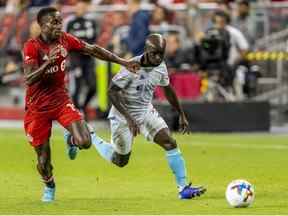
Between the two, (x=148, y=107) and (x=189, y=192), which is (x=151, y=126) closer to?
(x=148, y=107)

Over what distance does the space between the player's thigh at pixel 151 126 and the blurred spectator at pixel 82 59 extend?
1106 centimetres

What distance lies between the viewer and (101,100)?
85.4ft

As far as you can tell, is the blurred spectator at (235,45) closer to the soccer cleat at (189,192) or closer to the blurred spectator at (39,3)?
the blurred spectator at (39,3)

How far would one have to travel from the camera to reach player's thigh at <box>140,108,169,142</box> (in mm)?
14117

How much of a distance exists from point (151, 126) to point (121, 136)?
900mm


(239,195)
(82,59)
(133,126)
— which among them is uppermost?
(133,126)

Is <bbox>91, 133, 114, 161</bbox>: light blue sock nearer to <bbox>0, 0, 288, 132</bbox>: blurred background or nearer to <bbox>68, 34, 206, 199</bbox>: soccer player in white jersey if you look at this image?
<bbox>68, 34, 206, 199</bbox>: soccer player in white jersey

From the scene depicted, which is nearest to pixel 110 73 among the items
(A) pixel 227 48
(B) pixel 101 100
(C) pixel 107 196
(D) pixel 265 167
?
(B) pixel 101 100

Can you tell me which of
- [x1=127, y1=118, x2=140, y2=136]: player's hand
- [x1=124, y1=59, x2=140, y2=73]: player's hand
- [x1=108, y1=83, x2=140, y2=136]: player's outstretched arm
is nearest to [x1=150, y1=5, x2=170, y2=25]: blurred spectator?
[x1=108, y1=83, x2=140, y2=136]: player's outstretched arm

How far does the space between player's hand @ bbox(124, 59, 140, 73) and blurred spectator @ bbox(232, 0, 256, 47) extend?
36.1 ft

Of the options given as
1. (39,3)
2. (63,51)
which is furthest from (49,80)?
(39,3)

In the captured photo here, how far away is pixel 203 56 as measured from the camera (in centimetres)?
2477

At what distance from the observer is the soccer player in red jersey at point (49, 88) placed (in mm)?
13242

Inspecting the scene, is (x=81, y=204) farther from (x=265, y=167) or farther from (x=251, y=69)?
(x=251, y=69)
